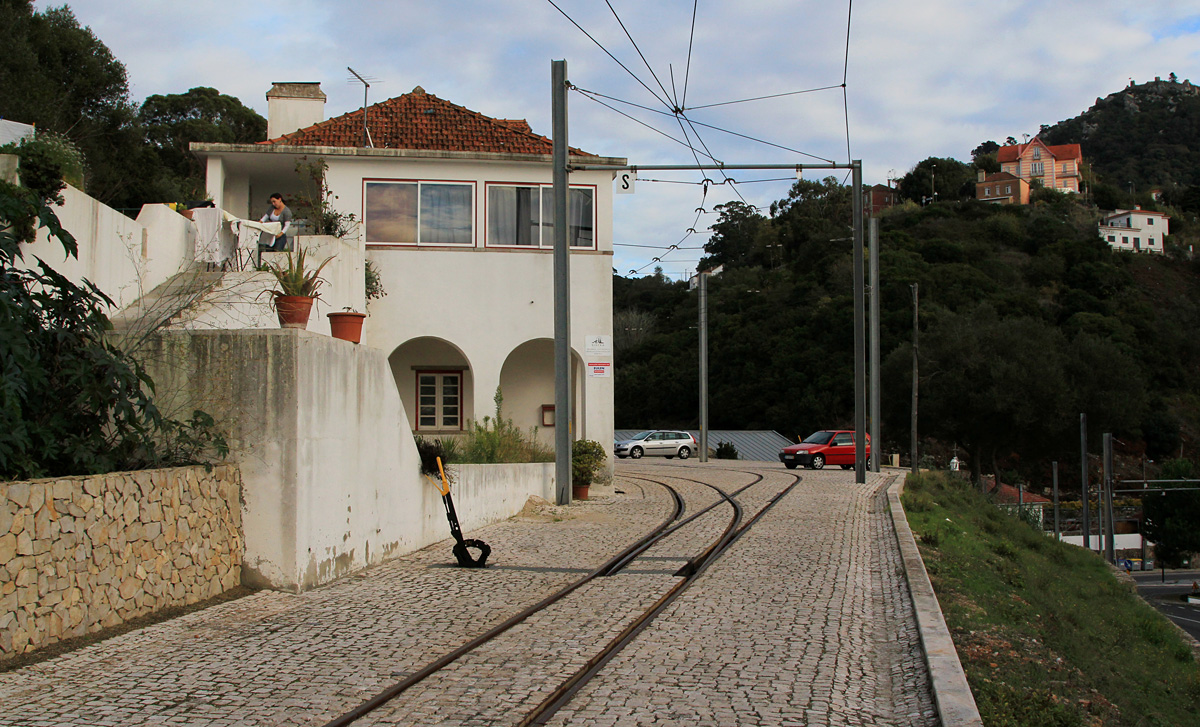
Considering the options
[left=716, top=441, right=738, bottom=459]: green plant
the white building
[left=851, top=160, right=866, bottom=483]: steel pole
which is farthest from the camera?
→ the white building

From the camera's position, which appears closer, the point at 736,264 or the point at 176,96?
the point at 176,96

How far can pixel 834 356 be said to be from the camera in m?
63.6

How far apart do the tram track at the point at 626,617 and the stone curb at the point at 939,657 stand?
2.05 meters

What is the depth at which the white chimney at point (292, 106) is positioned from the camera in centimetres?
2444

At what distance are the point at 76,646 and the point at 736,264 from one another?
93.8 m

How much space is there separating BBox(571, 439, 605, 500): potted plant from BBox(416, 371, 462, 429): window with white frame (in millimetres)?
4244

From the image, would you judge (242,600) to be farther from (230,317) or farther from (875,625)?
(875,625)

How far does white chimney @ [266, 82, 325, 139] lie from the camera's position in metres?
24.4

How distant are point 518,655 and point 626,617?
1.48 meters

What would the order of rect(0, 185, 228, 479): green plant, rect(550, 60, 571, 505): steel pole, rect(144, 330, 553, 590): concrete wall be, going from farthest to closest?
rect(550, 60, 571, 505): steel pole, rect(144, 330, 553, 590): concrete wall, rect(0, 185, 228, 479): green plant

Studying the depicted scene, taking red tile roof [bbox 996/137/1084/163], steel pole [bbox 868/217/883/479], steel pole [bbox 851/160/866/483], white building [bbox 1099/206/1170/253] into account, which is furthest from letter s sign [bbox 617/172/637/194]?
red tile roof [bbox 996/137/1084/163]

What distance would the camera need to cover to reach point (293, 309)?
31.3 ft

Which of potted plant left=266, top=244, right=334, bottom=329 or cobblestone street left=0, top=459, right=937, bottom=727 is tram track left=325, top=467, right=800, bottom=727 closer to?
cobblestone street left=0, top=459, right=937, bottom=727

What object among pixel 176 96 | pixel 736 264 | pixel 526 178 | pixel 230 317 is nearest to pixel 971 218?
pixel 736 264
